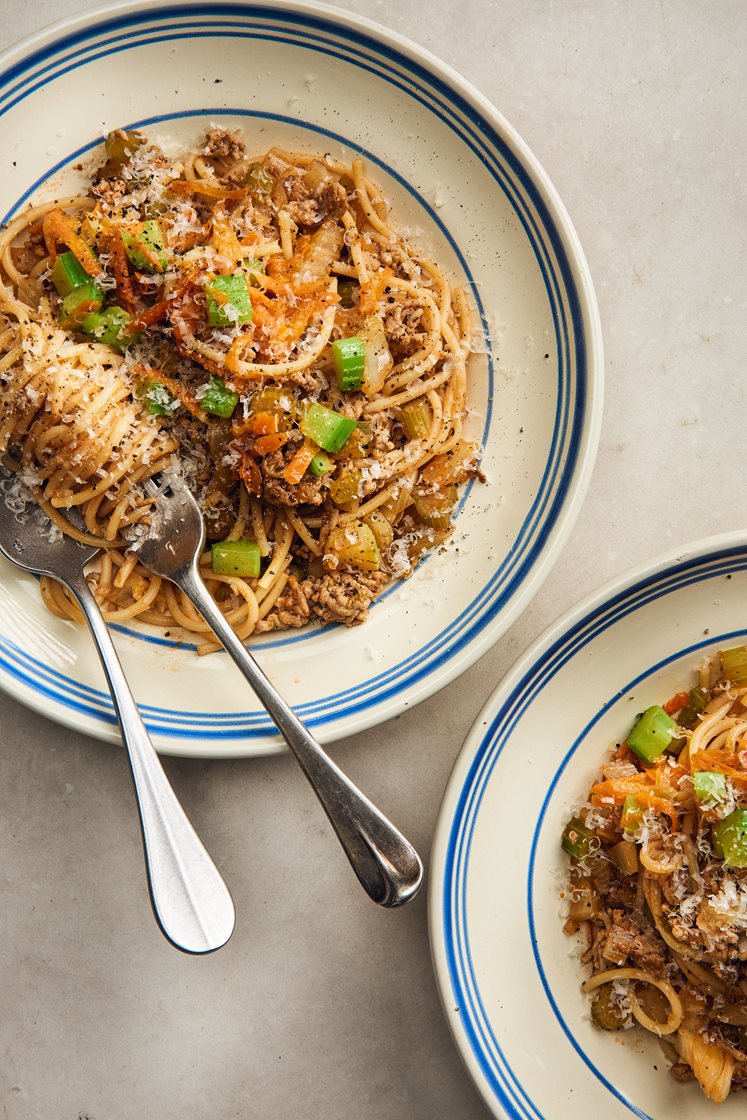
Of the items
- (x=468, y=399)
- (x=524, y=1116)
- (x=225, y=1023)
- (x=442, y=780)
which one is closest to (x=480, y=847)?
(x=442, y=780)

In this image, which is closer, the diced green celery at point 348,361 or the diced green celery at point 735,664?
the diced green celery at point 348,361

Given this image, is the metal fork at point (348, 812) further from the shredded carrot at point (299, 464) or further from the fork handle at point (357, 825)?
the shredded carrot at point (299, 464)

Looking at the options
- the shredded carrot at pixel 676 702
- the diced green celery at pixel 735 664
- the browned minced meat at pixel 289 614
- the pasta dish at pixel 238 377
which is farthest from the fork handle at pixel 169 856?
the diced green celery at pixel 735 664

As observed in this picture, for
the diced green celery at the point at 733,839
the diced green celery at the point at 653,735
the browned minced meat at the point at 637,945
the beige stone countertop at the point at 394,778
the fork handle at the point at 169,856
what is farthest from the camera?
the beige stone countertop at the point at 394,778

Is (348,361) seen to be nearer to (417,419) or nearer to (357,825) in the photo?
(417,419)

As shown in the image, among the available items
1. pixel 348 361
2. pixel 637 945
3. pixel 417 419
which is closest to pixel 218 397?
pixel 348 361

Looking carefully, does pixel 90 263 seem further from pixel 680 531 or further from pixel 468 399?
pixel 680 531

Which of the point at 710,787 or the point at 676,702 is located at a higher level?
the point at 676,702
